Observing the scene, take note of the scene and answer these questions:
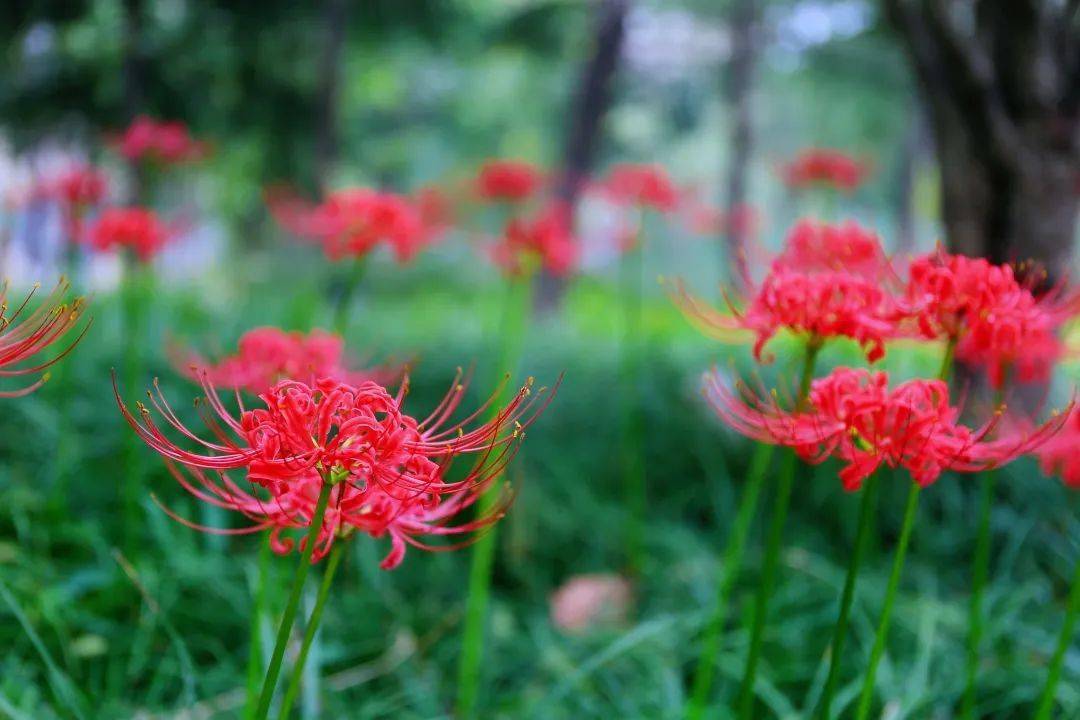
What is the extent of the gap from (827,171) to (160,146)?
6.73 ft

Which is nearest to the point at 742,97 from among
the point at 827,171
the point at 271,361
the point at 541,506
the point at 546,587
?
the point at 827,171

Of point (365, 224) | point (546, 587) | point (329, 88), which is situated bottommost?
point (546, 587)

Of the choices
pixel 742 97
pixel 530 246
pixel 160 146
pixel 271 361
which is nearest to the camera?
pixel 271 361

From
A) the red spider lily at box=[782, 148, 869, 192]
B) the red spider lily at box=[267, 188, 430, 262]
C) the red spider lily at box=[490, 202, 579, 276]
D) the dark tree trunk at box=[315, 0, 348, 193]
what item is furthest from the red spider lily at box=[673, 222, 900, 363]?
the dark tree trunk at box=[315, 0, 348, 193]

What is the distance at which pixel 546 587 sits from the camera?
260 cm

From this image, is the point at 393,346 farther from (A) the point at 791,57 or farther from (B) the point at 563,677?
(A) the point at 791,57

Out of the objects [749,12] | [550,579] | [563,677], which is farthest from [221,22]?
[749,12]

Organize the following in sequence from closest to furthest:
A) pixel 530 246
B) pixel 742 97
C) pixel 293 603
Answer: pixel 293 603
pixel 530 246
pixel 742 97

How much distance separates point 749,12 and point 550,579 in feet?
30.1

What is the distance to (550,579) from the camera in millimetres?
2650

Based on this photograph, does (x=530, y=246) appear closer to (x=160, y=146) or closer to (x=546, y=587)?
(x=546, y=587)

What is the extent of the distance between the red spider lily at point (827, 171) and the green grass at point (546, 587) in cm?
61

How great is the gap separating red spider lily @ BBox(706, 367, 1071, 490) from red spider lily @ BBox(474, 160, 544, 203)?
1702 millimetres

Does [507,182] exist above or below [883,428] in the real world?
above
